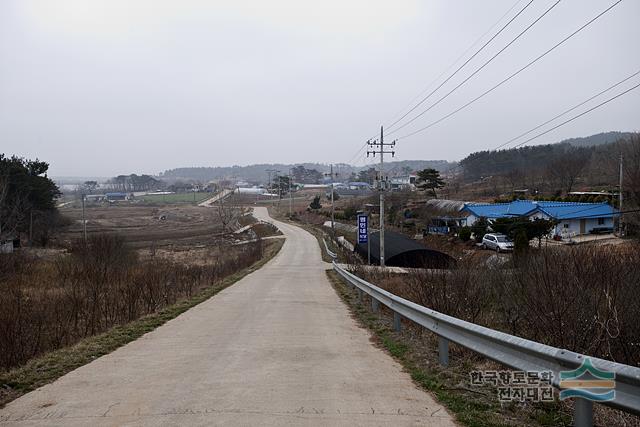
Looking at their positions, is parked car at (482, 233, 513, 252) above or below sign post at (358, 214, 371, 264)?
below

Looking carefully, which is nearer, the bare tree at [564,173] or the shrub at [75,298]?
the shrub at [75,298]

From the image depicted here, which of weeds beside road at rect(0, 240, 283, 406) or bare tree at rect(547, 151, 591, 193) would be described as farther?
bare tree at rect(547, 151, 591, 193)

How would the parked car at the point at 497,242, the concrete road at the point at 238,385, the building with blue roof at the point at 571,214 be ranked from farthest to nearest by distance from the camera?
1. the building with blue roof at the point at 571,214
2. the parked car at the point at 497,242
3. the concrete road at the point at 238,385

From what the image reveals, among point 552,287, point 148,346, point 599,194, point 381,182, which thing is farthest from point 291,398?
point 599,194

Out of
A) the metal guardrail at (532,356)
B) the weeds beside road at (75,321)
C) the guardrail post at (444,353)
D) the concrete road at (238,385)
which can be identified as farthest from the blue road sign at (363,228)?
the guardrail post at (444,353)

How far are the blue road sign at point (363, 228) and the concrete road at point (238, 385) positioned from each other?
97.9 feet

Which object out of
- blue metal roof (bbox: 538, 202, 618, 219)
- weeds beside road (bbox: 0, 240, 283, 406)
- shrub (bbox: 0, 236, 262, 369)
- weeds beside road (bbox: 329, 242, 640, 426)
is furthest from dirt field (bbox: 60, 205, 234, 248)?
weeds beside road (bbox: 329, 242, 640, 426)

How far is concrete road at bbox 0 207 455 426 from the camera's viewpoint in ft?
16.8

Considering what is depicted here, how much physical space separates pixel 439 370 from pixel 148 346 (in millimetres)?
5133

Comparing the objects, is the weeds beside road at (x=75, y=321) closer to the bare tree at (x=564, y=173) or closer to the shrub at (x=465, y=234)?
the shrub at (x=465, y=234)

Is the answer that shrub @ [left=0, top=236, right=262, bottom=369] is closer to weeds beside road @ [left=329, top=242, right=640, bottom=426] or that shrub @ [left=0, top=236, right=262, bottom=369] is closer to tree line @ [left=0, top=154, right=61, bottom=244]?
weeds beside road @ [left=329, top=242, right=640, bottom=426]

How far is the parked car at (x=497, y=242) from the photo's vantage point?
4488cm

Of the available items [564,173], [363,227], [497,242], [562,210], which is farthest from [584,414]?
[564,173]

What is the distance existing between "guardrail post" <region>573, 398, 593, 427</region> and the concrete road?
116 cm
